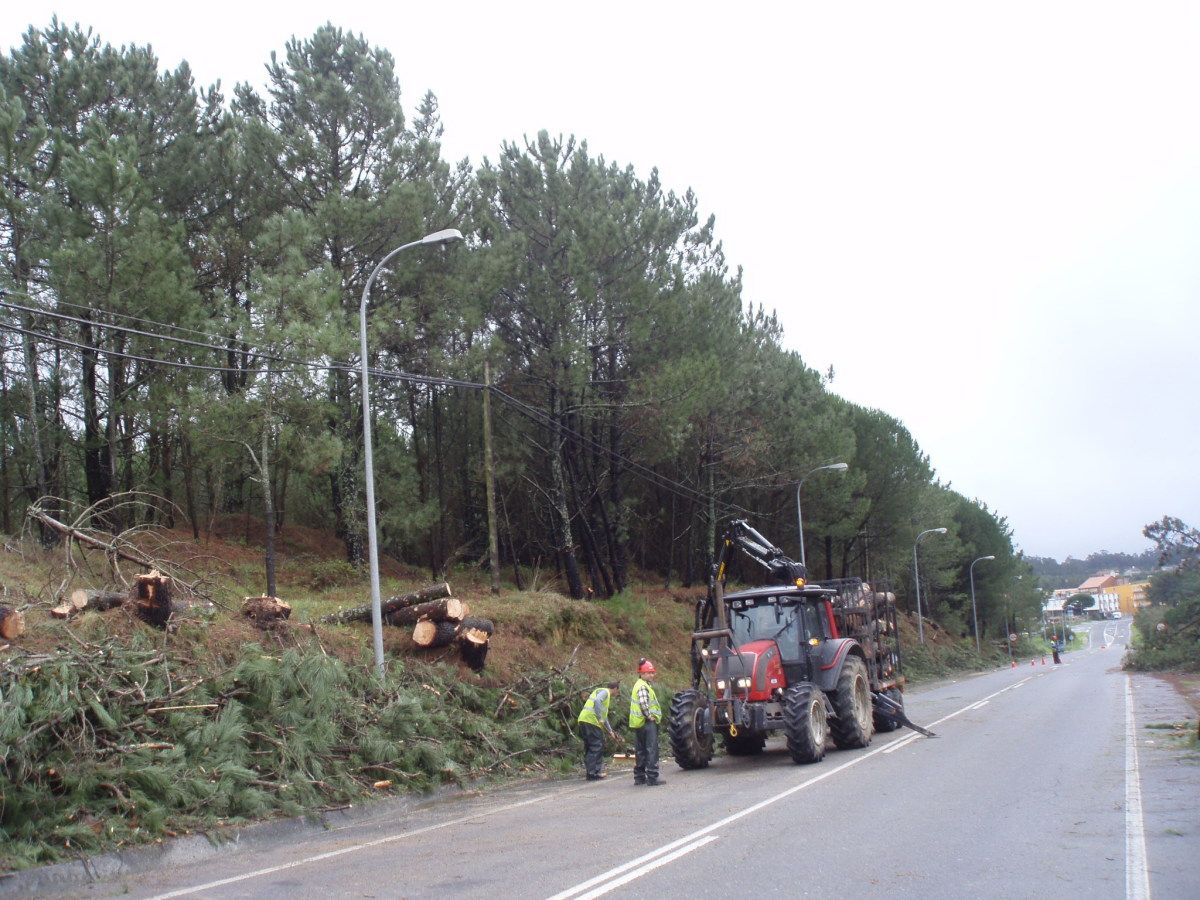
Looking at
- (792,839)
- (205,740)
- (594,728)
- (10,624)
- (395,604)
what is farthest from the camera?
(395,604)

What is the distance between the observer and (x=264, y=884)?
27.5 feet

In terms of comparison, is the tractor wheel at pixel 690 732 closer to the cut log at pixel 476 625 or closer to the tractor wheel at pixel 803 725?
the tractor wheel at pixel 803 725

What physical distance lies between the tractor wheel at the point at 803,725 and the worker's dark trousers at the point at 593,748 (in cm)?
282

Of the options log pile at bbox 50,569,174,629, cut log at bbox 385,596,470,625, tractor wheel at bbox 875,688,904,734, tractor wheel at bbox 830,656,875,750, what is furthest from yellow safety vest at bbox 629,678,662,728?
tractor wheel at bbox 875,688,904,734

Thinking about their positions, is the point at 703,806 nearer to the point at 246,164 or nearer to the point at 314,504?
the point at 246,164

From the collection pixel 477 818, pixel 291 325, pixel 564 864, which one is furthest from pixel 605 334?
pixel 564 864

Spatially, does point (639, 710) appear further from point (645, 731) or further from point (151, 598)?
point (151, 598)

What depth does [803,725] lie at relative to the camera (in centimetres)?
1492

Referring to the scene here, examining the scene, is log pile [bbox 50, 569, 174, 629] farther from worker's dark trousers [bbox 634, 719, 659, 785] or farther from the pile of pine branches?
worker's dark trousers [bbox 634, 719, 659, 785]

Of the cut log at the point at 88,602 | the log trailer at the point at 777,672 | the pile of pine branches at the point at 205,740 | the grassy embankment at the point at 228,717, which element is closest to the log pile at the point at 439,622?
the grassy embankment at the point at 228,717

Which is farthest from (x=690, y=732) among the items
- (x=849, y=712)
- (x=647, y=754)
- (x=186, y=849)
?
(x=186, y=849)

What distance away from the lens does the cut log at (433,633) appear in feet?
57.8

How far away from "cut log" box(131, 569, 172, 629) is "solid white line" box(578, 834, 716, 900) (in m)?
8.28

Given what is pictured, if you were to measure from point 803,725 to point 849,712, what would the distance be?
1862mm
